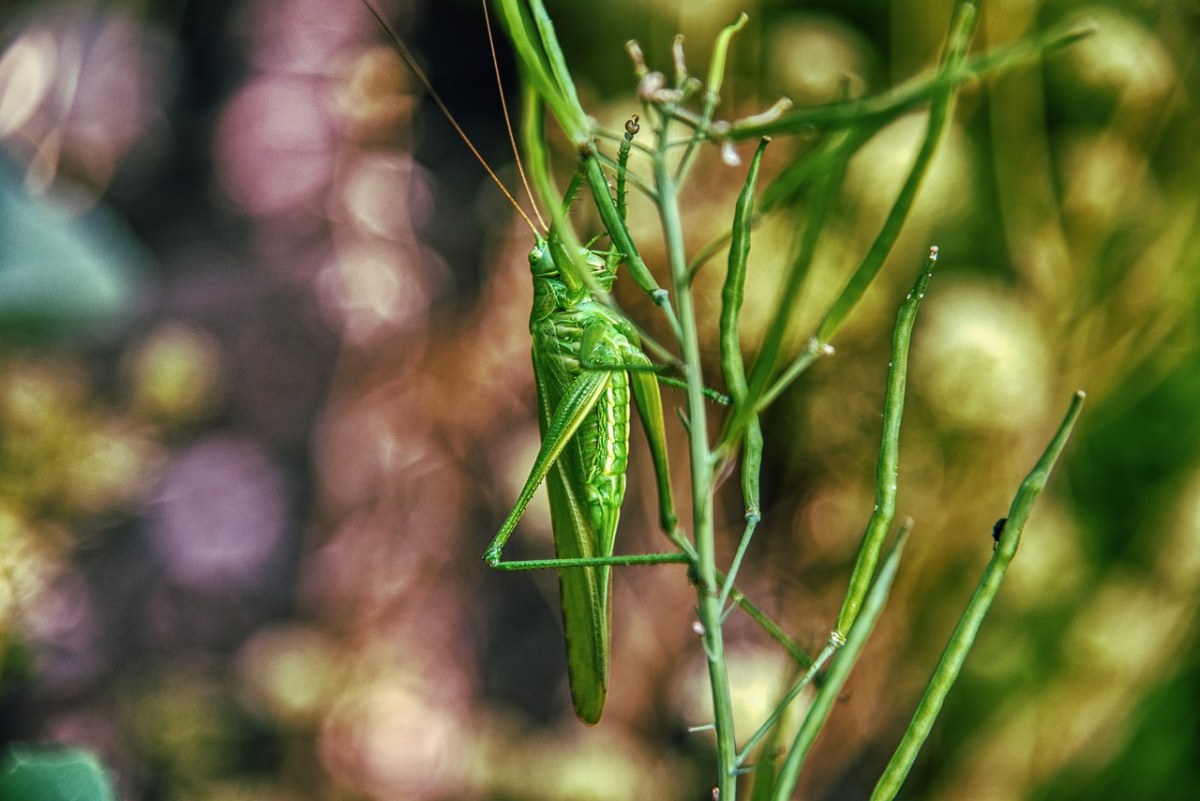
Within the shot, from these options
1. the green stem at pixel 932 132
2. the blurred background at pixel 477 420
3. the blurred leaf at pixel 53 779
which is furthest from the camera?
the blurred background at pixel 477 420

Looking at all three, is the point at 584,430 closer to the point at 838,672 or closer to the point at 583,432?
the point at 583,432

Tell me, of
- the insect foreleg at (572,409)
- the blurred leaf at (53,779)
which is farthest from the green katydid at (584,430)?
the blurred leaf at (53,779)

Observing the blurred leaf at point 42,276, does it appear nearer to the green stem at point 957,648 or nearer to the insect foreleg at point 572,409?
the insect foreleg at point 572,409

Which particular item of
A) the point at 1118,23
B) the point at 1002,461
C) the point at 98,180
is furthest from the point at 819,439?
the point at 98,180

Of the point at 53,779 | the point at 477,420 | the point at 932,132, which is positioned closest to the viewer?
the point at 932,132

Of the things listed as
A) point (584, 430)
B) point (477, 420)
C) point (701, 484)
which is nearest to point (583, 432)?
point (584, 430)

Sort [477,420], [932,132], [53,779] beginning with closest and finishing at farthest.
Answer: [932,132] < [53,779] < [477,420]

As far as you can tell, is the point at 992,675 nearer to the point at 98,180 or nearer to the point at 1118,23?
the point at 1118,23
